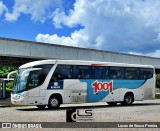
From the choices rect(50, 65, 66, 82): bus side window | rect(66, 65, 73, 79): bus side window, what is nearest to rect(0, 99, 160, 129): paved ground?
rect(50, 65, 66, 82): bus side window

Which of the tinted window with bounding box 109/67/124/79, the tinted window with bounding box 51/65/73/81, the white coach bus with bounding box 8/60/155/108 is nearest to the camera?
the white coach bus with bounding box 8/60/155/108

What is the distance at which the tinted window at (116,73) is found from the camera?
24.7 metres

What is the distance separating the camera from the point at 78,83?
22766 mm

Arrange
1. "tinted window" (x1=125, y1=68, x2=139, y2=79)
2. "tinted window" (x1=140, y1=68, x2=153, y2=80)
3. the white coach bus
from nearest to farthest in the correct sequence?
the white coach bus
"tinted window" (x1=125, y1=68, x2=139, y2=79)
"tinted window" (x1=140, y1=68, x2=153, y2=80)

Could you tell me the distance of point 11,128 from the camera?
38.4ft

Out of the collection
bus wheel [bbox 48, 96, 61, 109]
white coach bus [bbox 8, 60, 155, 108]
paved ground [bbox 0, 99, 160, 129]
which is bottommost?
paved ground [bbox 0, 99, 160, 129]

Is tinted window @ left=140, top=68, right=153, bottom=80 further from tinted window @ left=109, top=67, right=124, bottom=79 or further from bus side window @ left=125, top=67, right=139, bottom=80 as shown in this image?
tinted window @ left=109, top=67, right=124, bottom=79

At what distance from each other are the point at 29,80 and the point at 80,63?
3.56m

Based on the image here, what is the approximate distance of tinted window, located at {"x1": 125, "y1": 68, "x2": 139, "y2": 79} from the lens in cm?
2573

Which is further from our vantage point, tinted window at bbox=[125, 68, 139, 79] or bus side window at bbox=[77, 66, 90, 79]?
tinted window at bbox=[125, 68, 139, 79]

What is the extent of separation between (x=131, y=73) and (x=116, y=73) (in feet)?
4.90

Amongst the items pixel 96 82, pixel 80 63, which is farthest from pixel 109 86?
pixel 80 63

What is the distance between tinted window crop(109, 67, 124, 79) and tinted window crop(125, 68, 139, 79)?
467mm

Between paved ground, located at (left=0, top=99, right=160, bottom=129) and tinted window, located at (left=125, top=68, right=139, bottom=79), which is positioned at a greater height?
tinted window, located at (left=125, top=68, right=139, bottom=79)
